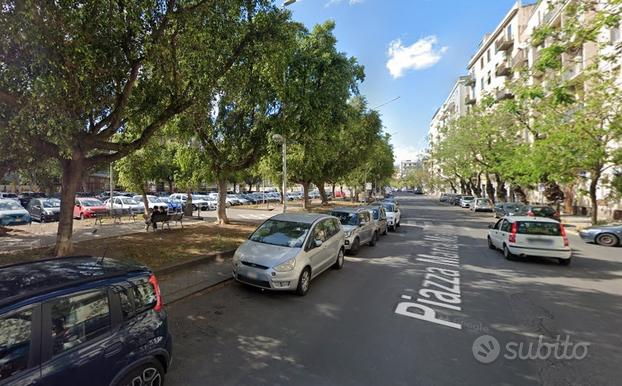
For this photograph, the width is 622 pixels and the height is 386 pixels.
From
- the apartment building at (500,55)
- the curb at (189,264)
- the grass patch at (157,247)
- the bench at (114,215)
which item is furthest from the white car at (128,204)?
the apartment building at (500,55)

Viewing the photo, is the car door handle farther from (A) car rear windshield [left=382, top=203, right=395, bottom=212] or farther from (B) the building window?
(B) the building window

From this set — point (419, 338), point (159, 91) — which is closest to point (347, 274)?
point (419, 338)

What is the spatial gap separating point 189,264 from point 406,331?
586cm

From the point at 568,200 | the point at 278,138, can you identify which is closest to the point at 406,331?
the point at 278,138

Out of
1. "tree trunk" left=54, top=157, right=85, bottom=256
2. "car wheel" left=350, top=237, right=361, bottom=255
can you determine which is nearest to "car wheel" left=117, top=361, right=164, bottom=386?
"tree trunk" left=54, top=157, right=85, bottom=256

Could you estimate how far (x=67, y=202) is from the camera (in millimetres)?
8250

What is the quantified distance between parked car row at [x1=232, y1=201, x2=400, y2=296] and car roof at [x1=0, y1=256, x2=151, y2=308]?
10.1 ft

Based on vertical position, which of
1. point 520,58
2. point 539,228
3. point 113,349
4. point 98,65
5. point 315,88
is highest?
point 520,58

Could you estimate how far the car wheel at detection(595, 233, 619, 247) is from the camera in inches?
517

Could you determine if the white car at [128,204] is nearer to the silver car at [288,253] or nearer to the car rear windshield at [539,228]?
the silver car at [288,253]

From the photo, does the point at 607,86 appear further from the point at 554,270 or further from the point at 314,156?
the point at 314,156

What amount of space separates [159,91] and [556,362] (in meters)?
10.7

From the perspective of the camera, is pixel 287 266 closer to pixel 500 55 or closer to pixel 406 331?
pixel 406 331

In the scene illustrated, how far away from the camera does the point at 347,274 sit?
8.21 metres
